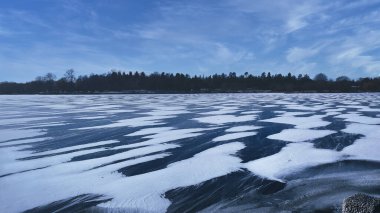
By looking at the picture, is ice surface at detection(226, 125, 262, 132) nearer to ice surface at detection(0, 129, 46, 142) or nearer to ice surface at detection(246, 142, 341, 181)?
ice surface at detection(246, 142, 341, 181)

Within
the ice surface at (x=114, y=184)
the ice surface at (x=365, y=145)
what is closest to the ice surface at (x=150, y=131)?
the ice surface at (x=114, y=184)

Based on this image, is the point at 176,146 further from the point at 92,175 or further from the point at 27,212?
the point at 27,212

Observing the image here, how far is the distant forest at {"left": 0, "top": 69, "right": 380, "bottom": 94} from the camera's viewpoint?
6781 cm

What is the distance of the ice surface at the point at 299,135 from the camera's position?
6238mm

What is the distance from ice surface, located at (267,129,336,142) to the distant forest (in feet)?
189

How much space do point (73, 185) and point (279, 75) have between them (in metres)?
95.2

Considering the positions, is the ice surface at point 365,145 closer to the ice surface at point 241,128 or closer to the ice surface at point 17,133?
the ice surface at point 241,128

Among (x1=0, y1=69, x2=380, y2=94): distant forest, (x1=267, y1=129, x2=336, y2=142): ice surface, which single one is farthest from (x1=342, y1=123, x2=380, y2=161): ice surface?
(x1=0, y1=69, x2=380, y2=94): distant forest

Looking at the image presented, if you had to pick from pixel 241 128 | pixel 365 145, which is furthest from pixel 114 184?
pixel 241 128

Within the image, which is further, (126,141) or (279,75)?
(279,75)

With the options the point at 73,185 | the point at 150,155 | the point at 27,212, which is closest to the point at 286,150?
the point at 150,155

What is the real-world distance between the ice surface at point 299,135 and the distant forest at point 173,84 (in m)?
57.7

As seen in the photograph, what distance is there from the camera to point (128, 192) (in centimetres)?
321

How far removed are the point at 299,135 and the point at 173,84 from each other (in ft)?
225
